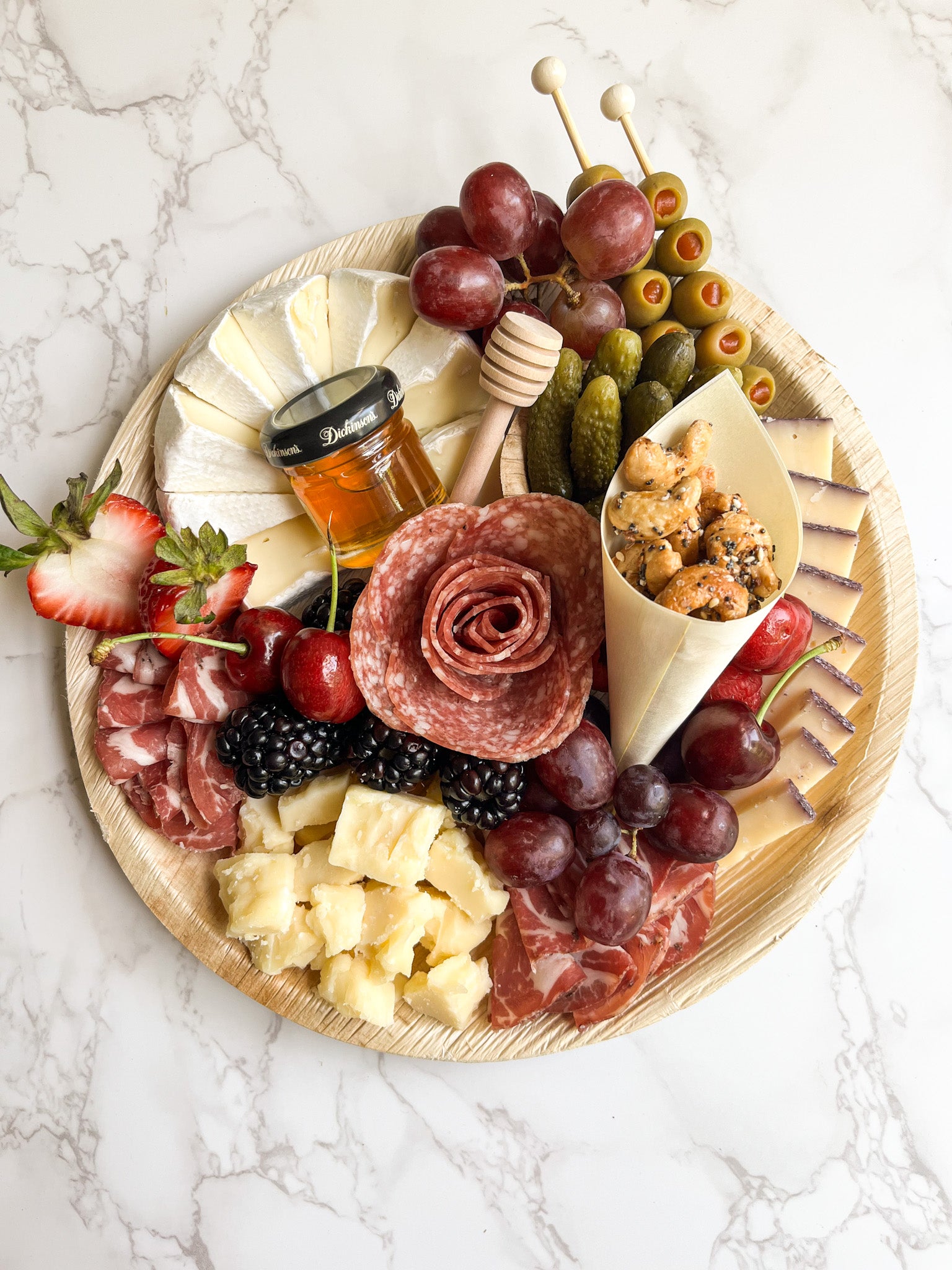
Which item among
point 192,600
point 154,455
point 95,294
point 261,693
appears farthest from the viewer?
point 95,294

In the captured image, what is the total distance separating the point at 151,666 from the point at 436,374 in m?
0.61

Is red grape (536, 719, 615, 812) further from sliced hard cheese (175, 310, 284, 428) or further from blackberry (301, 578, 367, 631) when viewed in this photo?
sliced hard cheese (175, 310, 284, 428)

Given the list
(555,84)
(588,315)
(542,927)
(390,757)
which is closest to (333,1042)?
(542,927)

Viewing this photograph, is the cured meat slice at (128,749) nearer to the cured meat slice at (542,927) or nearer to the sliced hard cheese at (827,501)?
the cured meat slice at (542,927)

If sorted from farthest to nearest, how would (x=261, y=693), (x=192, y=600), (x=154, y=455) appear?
(x=154, y=455) → (x=261, y=693) → (x=192, y=600)

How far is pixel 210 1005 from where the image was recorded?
1443 millimetres

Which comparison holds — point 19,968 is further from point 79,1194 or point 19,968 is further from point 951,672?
point 951,672

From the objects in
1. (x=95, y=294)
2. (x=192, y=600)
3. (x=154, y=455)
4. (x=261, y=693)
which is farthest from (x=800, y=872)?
(x=95, y=294)

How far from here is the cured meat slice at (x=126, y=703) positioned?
127 cm

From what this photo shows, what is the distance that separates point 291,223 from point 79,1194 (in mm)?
1702

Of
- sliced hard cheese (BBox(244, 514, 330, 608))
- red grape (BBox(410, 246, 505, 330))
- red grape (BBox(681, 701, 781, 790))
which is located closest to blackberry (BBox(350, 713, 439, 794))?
sliced hard cheese (BBox(244, 514, 330, 608))

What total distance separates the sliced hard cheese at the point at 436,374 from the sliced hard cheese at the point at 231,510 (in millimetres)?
246

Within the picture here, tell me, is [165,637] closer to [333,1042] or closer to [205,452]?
[205,452]

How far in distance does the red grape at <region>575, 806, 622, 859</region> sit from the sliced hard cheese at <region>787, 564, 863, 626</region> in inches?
16.9
